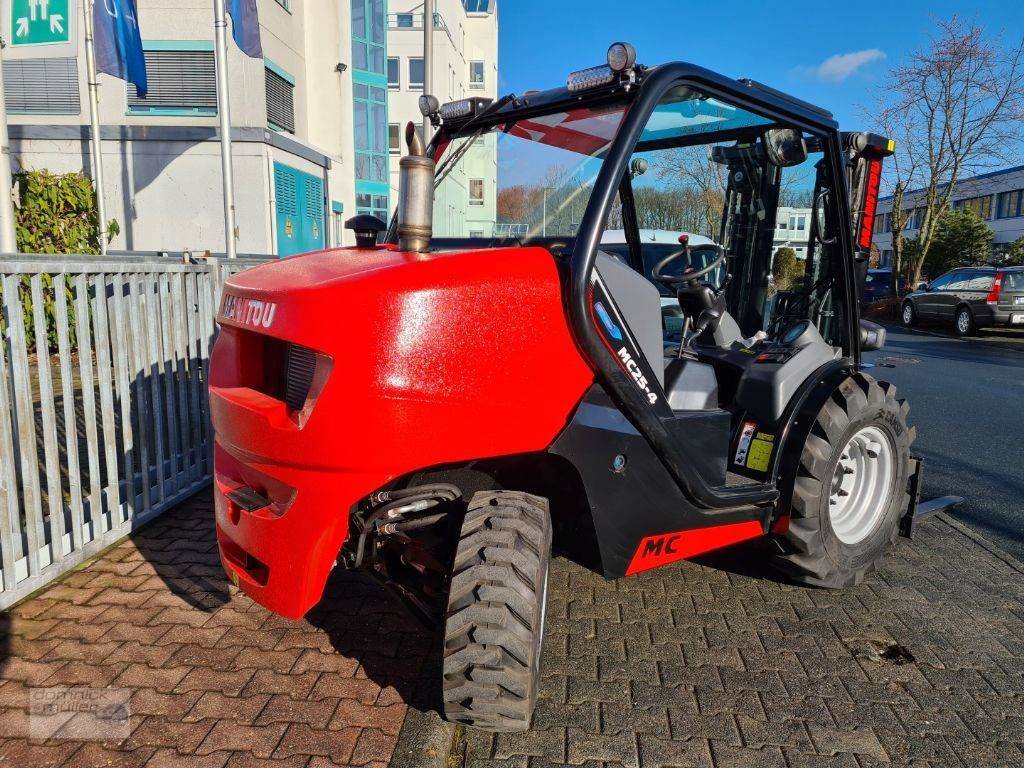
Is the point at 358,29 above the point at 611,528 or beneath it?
above

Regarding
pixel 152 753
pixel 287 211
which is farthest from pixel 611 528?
pixel 287 211

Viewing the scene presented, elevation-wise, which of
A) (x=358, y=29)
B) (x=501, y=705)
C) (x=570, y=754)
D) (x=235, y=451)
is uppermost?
(x=358, y=29)

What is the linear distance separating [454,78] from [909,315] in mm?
26399

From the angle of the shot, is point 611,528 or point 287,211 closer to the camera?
point 611,528

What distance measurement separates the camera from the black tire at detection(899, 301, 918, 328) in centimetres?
2163

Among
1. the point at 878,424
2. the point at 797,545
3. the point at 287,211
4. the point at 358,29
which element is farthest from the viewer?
the point at 358,29

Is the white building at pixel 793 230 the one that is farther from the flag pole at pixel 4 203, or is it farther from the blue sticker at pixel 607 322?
the flag pole at pixel 4 203

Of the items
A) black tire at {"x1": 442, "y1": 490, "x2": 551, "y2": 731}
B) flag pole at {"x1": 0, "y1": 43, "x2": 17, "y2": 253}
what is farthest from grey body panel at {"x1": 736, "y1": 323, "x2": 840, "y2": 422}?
flag pole at {"x1": 0, "y1": 43, "x2": 17, "y2": 253}

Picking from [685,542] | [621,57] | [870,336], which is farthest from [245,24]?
[685,542]

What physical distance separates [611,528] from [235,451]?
4.75 feet

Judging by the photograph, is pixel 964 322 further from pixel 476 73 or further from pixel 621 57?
pixel 476 73

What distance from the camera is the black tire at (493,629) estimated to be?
245cm

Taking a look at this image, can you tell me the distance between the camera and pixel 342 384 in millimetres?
2297

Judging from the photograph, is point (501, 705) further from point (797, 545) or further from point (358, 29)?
point (358, 29)
